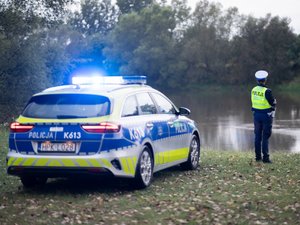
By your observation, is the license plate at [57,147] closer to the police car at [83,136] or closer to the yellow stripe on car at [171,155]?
the police car at [83,136]

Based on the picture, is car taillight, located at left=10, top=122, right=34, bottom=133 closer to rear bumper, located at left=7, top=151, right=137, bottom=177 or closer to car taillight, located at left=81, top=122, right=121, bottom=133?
rear bumper, located at left=7, top=151, right=137, bottom=177

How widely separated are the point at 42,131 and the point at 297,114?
3446 cm

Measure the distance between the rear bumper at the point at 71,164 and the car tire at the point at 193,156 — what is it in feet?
9.83

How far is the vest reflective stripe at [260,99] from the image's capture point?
42.9 ft

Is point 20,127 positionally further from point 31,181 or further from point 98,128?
point 98,128

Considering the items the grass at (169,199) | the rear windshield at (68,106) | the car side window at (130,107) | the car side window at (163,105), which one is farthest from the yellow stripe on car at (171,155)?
the rear windshield at (68,106)

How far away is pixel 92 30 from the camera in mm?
137625

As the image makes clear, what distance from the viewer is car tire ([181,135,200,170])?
39.6 feet

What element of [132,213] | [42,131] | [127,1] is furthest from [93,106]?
[127,1]

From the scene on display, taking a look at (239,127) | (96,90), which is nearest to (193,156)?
(96,90)

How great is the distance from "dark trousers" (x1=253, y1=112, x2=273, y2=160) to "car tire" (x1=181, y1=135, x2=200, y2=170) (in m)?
1.57

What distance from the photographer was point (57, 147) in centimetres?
898

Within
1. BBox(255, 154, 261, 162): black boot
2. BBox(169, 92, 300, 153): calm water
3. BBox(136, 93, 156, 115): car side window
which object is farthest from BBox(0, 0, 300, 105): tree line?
BBox(136, 93, 156, 115): car side window

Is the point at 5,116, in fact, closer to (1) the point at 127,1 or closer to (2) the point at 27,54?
(2) the point at 27,54
